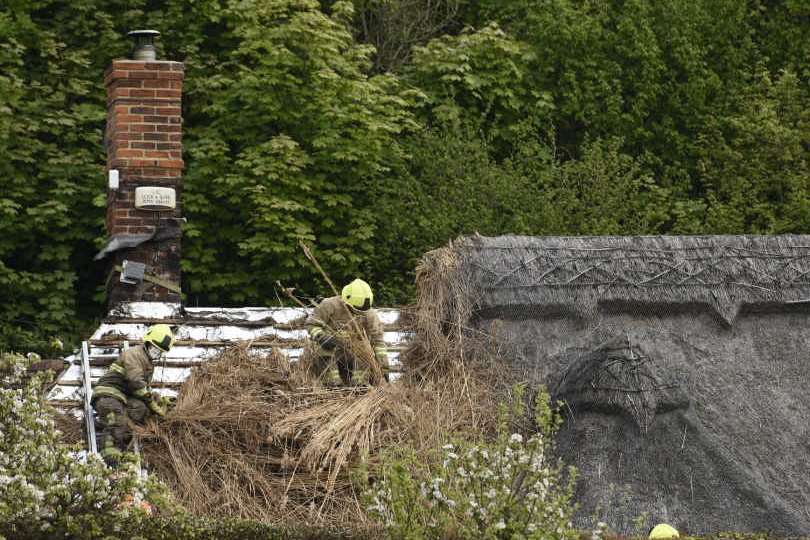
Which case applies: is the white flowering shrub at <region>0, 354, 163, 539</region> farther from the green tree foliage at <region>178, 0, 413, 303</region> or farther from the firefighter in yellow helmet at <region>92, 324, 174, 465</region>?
the green tree foliage at <region>178, 0, 413, 303</region>

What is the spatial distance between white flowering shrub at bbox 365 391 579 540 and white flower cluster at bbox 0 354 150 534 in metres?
1.27

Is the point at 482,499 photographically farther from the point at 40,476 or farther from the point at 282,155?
the point at 282,155

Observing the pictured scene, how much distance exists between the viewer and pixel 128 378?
1023cm

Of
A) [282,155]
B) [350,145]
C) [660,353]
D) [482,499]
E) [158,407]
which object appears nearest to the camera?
[482,499]

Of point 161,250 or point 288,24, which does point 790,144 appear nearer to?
point 288,24

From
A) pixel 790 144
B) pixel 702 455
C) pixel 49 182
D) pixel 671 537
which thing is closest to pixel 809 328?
pixel 702 455

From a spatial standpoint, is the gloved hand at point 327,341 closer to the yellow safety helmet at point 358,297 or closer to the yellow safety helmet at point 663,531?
the yellow safety helmet at point 358,297

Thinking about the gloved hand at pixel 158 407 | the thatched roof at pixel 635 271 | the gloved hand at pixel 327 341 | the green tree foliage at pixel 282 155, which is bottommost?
the gloved hand at pixel 158 407

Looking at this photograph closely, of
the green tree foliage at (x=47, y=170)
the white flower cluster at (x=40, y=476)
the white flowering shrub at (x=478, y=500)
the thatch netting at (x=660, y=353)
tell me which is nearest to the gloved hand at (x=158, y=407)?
the thatch netting at (x=660, y=353)

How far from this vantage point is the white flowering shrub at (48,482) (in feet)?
22.7

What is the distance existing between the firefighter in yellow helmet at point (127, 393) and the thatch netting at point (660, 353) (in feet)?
6.27

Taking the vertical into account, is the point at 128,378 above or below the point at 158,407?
above

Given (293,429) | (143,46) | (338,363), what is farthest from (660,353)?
(143,46)

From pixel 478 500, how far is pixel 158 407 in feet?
12.9
